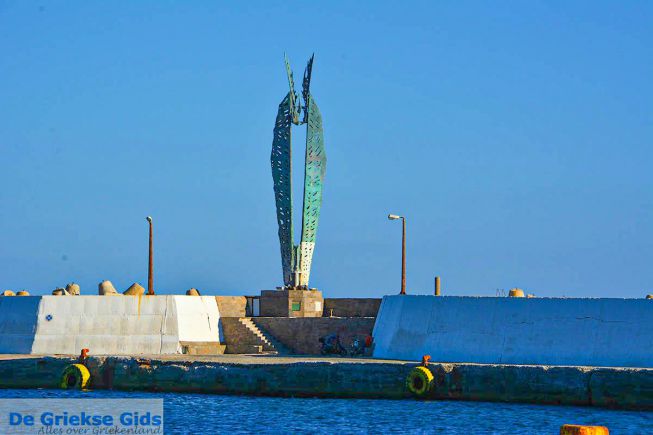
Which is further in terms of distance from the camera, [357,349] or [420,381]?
[357,349]

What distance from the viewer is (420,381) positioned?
1572 inches

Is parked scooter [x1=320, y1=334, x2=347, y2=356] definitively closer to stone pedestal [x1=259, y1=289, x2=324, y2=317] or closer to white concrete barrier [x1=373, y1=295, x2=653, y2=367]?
white concrete barrier [x1=373, y1=295, x2=653, y2=367]

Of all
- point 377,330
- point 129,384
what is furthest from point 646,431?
point 129,384

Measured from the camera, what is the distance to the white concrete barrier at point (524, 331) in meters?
39.4

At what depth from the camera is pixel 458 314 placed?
139 ft

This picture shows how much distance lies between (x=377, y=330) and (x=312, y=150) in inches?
433

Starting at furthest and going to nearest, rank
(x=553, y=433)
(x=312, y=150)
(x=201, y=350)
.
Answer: (x=312, y=150)
(x=201, y=350)
(x=553, y=433)

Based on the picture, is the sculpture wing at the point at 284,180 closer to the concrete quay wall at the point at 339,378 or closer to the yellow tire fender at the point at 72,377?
the concrete quay wall at the point at 339,378

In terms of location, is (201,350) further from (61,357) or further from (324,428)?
(324,428)

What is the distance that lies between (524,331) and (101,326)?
16.3m

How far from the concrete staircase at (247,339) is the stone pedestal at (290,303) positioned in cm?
229

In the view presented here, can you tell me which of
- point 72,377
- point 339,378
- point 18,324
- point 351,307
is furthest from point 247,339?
point 339,378

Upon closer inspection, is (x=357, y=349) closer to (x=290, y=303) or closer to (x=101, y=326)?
(x=290, y=303)

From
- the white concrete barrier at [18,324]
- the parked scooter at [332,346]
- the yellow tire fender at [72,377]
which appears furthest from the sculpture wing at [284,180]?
the yellow tire fender at [72,377]
